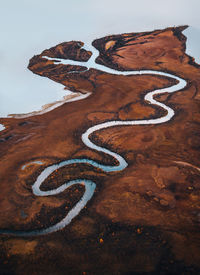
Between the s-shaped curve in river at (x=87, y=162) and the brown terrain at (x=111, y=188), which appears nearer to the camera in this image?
the brown terrain at (x=111, y=188)

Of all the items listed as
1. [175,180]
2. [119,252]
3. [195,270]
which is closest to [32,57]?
[175,180]

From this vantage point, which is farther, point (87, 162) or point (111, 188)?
point (87, 162)

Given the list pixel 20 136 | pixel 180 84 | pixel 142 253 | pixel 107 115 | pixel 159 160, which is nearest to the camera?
pixel 142 253

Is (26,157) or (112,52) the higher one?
(112,52)

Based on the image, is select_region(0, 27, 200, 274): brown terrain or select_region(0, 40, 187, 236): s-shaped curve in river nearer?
select_region(0, 27, 200, 274): brown terrain

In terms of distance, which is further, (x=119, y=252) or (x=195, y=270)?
(x=119, y=252)

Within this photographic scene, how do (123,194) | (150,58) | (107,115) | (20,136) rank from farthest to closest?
(150,58), (107,115), (20,136), (123,194)

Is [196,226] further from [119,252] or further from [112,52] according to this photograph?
[112,52]

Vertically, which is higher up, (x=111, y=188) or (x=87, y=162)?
(x=87, y=162)
